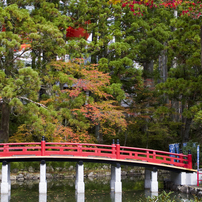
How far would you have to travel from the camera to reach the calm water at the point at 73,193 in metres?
14.0

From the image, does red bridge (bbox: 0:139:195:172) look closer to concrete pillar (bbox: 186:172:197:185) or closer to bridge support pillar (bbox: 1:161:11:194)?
concrete pillar (bbox: 186:172:197:185)

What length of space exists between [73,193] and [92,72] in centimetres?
843

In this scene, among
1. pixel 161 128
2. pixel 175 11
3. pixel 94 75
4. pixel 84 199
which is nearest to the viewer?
pixel 84 199

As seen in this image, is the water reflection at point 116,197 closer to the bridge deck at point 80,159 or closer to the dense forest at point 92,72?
the bridge deck at point 80,159

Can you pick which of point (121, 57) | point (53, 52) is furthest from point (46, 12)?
point (121, 57)

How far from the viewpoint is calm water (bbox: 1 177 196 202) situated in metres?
14.0

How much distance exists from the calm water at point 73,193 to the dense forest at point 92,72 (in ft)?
9.26

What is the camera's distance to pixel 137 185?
1827 centimetres

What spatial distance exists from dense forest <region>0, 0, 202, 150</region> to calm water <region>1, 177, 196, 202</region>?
2.82 m

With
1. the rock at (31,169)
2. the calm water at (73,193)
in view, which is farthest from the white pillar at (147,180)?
the rock at (31,169)

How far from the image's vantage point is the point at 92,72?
21.0 meters

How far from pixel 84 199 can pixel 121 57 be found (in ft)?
40.9

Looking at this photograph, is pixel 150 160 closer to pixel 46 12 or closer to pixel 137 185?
pixel 137 185

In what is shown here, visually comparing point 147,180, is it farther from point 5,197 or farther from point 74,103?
point 5,197
